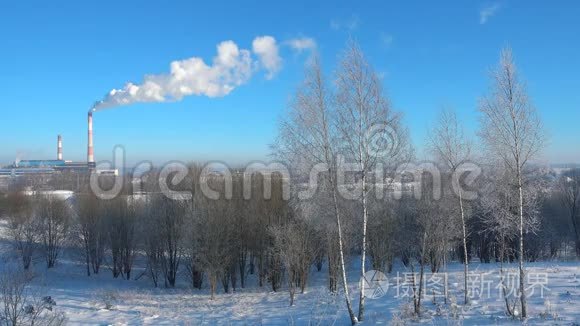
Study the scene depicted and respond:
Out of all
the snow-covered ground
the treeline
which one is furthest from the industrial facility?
the snow-covered ground

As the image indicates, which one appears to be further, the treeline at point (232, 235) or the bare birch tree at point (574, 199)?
the bare birch tree at point (574, 199)

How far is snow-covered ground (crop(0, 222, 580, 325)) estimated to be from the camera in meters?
12.2

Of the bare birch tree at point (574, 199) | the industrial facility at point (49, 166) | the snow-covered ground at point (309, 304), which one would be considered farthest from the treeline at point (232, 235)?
the industrial facility at point (49, 166)

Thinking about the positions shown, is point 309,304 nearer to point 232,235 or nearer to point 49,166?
point 232,235

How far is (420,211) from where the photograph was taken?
15.2m

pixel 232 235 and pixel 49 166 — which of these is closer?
pixel 232 235

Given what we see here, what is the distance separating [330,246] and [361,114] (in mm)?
10568

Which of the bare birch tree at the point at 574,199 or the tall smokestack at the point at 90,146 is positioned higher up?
the tall smokestack at the point at 90,146

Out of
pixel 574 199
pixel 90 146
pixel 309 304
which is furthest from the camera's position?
pixel 90 146

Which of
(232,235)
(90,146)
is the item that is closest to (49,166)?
(90,146)

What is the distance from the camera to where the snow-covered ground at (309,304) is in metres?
12.2

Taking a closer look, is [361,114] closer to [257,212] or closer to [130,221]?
[257,212]

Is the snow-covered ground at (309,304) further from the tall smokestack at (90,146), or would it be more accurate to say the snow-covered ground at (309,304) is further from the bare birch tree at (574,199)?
the tall smokestack at (90,146)

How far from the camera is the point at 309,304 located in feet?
63.6
